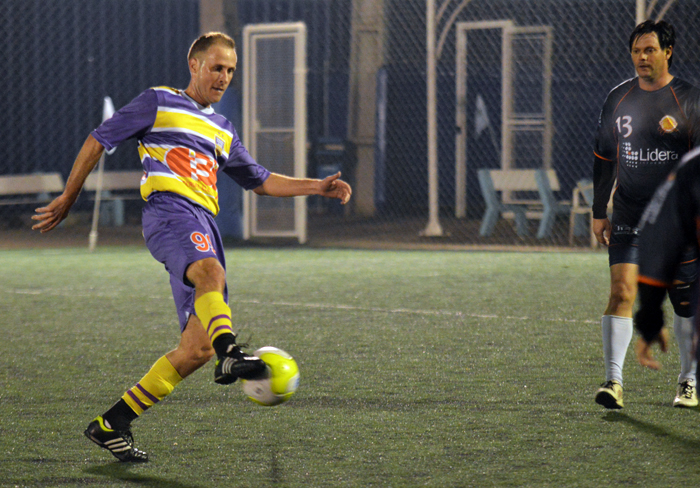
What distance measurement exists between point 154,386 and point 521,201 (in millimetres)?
10620

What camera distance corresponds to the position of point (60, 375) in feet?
17.0

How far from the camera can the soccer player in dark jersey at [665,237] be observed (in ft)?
7.62

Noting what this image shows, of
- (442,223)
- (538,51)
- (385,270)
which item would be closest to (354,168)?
(442,223)

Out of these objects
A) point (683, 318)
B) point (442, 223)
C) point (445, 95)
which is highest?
point (445, 95)

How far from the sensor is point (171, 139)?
3.68 metres

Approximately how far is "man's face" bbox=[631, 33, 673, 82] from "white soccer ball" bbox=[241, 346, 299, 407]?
201 cm

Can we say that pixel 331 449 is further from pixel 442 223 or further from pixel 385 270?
pixel 442 223

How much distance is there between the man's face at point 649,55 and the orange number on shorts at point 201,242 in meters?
1.98

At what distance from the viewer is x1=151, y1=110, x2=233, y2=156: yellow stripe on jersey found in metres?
3.67

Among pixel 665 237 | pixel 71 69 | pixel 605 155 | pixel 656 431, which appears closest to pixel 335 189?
pixel 605 155

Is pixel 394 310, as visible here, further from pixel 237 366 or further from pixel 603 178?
pixel 237 366

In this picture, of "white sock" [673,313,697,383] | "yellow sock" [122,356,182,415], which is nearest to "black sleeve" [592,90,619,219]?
"white sock" [673,313,697,383]

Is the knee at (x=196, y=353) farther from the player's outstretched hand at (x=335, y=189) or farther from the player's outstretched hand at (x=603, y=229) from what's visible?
the player's outstretched hand at (x=603, y=229)

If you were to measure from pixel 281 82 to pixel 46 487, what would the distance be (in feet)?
34.0
